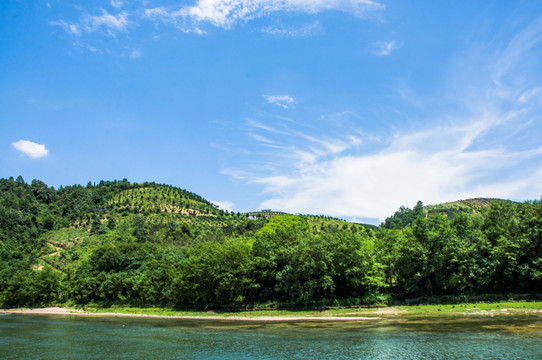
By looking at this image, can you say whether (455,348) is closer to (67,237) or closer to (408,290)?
(408,290)

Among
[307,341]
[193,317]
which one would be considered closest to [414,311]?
[307,341]

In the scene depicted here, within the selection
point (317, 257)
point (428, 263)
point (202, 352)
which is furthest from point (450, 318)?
point (202, 352)

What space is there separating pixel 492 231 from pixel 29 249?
164061 millimetres

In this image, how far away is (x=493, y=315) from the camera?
1777 inches

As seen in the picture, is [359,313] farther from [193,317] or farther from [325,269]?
[193,317]

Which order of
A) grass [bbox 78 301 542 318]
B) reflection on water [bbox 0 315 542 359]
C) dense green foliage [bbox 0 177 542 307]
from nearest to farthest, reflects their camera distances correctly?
1. reflection on water [bbox 0 315 542 359]
2. grass [bbox 78 301 542 318]
3. dense green foliage [bbox 0 177 542 307]

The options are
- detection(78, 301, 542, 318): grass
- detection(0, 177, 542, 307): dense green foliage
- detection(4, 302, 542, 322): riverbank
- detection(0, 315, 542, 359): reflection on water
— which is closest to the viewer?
detection(0, 315, 542, 359): reflection on water

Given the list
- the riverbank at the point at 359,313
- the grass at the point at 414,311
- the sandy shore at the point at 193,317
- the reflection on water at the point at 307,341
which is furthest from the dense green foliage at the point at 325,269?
the reflection on water at the point at 307,341

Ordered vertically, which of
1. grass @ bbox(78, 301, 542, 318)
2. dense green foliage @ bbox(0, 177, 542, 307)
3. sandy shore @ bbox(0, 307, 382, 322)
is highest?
dense green foliage @ bbox(0, 177, 542, 307)

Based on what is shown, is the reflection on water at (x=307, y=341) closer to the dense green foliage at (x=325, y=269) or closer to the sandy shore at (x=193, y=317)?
the sandy shore at (x=193, y=317)

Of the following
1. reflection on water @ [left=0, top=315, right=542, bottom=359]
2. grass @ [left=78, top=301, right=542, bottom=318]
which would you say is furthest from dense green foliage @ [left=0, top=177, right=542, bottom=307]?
reflection on water @ [left=0, top=315, right=542, bottom=359]

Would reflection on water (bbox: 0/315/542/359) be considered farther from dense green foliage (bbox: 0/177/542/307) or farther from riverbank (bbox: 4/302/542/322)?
dense green foliage (bbox: 0/177/542/307)

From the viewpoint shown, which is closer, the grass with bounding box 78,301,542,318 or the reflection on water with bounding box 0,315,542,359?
the reflection on water with bounding box 0,315,542,359

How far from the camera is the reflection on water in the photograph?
28812 millimetres
